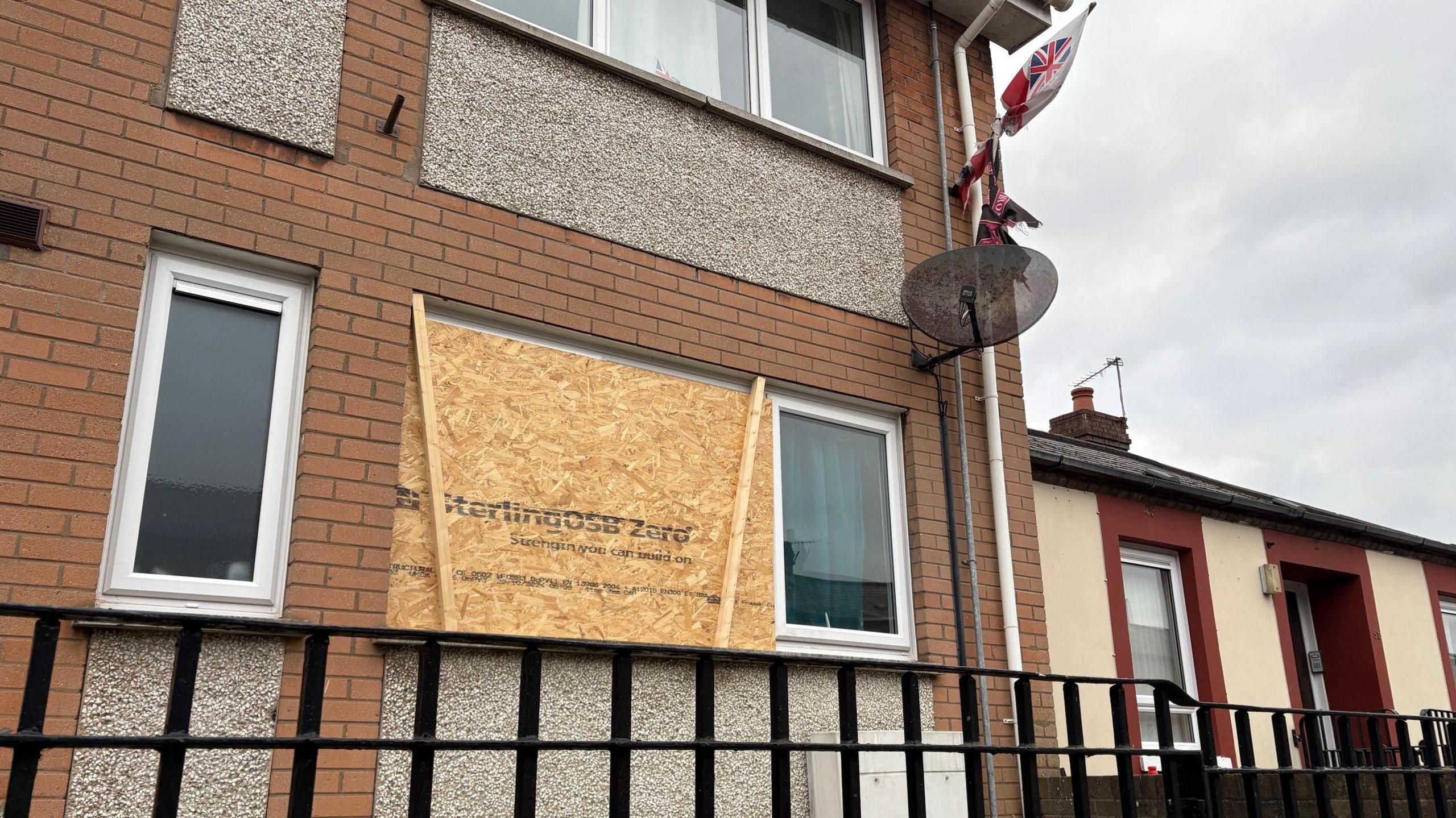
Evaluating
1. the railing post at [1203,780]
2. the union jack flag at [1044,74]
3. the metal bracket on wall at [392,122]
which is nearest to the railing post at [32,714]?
the metal bracket on wall at [392,122]

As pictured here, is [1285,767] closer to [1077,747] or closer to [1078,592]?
[1077,747]

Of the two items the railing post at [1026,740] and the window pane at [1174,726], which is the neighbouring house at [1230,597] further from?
the railing post at [1026,740]

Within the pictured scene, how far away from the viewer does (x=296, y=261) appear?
14.9 ft

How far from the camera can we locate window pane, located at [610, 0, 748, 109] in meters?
6.09

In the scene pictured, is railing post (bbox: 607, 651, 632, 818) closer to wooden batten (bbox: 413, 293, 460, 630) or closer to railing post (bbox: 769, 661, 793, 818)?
railing post (bbox: 769, 661, 793, 818)

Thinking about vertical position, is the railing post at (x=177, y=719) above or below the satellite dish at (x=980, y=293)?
below

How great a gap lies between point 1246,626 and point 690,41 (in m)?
6.29

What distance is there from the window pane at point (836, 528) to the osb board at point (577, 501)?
24cm

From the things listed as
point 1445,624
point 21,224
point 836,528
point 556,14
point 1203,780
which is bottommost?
point 1203,780

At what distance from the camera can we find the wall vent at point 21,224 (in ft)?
12.9

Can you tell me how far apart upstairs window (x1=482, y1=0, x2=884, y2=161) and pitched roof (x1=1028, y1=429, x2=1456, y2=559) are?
8.86ft

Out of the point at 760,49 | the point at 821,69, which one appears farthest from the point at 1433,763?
the point at 760,49

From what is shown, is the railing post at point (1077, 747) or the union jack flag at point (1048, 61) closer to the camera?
the railing post at point (1077, 747)

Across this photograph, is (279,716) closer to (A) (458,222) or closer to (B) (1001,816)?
(A) (458,222)
